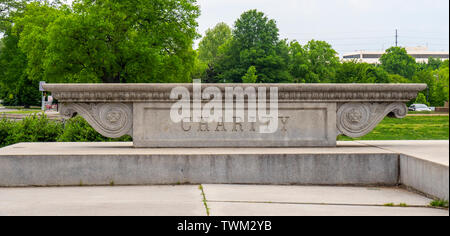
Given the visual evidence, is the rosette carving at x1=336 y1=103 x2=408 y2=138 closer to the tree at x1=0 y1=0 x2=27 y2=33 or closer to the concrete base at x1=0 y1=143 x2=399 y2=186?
the concrete base at x1=0 y1=143 x2=399 y2=186

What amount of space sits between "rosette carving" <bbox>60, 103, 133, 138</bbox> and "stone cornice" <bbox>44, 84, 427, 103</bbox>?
0.12 m

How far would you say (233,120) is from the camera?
7.36m

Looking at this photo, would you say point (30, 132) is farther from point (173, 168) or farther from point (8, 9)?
point (8, 9)

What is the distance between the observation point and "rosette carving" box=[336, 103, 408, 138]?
7422mm

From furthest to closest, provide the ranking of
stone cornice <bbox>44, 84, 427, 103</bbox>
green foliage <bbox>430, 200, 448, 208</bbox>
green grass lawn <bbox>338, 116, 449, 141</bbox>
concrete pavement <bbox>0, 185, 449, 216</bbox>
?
green grass lawn <bbox>338, 116, 449, 141</bbox> < stone cornice <bbox>44, 84, 427, 103</bbox> < green foliage <bbox>430, 200, 448, 208</bbox> < concrete pavement <bbox>0, 185, 449, 216</bbox>

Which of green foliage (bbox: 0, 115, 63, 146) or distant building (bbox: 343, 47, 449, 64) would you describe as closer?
green foliage (bbox: 0, 115, 63, 146)

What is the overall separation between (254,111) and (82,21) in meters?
22.2

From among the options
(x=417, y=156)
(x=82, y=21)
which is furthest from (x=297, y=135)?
(x=82, y=21)

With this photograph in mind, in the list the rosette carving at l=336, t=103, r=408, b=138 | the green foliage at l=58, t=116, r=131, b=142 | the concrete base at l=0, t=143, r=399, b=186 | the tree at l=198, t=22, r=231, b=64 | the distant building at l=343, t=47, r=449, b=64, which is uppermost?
the distant building at l=343, t=47, r=449, b=64

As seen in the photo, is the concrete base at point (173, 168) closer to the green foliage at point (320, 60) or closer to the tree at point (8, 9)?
the tree at point (8, 9)

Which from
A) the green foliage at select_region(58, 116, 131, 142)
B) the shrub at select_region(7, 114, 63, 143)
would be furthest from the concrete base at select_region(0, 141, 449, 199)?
the shrub at select_region(7, 114, 63, 143)
